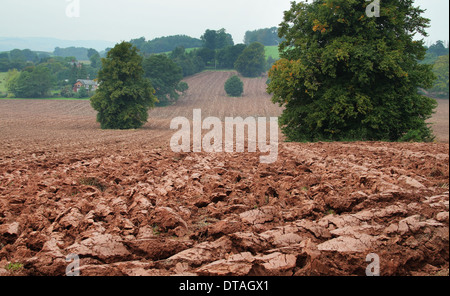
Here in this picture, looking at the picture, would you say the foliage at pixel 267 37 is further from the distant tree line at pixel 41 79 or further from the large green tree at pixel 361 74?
the large green tree at pixel 361 74

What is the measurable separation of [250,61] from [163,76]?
31321 millimetres

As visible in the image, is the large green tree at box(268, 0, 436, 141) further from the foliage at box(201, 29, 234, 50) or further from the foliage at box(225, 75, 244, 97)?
the foliage at box(201, 29, 234, 50)

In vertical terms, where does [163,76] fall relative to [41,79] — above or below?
above

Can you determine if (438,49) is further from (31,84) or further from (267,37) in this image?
(267,37)

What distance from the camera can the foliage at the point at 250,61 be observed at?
89500 millimetres

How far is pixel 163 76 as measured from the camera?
66750 mm

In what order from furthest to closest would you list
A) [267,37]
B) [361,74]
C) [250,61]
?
[267,37] → [250,61] → [361,74]

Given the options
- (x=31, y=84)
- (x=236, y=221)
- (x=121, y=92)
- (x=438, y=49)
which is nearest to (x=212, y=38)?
(x=31, y=84)

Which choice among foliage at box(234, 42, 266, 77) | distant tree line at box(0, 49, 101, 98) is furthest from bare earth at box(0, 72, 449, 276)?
foliage at box(234, 42, 266, 77)

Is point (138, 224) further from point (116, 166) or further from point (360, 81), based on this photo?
point (360, 81)

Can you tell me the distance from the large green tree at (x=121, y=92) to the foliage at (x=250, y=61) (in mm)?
58483

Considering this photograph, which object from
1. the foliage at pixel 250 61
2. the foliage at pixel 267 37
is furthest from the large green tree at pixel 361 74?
the foliage at pixel 267 37

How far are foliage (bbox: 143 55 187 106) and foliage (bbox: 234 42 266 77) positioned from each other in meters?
26.6
